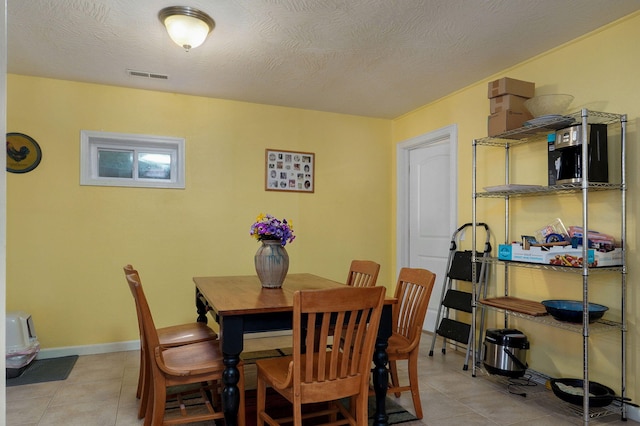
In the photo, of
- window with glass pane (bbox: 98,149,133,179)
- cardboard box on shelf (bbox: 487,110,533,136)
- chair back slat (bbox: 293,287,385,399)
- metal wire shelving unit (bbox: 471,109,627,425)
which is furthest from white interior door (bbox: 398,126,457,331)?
window with glass pane (bbox: 98,149,133,179)

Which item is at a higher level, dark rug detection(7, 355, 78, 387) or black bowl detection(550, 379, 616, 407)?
black bowl detection(550, 379, 616, 407)

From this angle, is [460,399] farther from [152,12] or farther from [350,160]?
[152,12]

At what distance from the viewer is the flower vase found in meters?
2.51

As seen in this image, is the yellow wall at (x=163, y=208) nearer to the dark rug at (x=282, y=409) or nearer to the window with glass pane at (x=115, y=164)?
the window with glass pane at (x=115, y=164)

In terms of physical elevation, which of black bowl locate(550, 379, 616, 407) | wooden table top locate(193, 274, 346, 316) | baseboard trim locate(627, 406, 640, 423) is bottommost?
baseboard trim locate(627, 406, 640, 423)

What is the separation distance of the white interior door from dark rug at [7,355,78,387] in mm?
3329

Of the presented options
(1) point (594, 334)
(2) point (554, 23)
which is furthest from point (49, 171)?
(1) point (594, 334)

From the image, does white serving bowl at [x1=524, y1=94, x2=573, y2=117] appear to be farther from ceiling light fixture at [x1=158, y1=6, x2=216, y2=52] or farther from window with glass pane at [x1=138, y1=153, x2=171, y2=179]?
window with glass pane at [x1=138, y1=153, x2=171, y2=179]

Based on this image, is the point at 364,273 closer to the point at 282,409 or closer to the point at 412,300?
the point at 412,300

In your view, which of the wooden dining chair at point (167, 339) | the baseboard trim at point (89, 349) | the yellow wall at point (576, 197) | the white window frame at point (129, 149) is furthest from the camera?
the white window frame at point (129, 149)

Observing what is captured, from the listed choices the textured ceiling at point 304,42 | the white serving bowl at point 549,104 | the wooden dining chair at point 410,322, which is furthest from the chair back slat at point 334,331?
the white serving bowl at point 549,104

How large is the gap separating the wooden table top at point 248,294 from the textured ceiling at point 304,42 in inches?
65.4

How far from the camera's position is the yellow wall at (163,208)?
140 inches

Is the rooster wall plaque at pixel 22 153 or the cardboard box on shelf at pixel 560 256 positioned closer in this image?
the cardboard box on shelf at pixel 560 256
